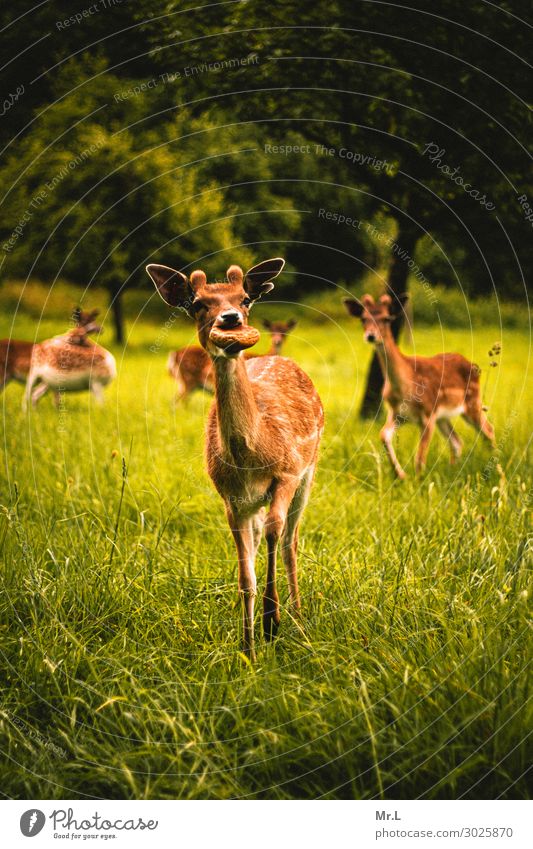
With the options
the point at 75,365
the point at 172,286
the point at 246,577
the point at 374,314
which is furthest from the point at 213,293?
the point at 75,365

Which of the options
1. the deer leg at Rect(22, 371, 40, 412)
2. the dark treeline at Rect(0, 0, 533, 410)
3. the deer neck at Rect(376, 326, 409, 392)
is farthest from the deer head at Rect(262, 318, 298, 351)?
the dark treeline at Rect(0, 0, 533, 410)

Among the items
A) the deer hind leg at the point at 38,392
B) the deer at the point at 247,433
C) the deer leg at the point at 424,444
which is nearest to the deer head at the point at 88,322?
the deer hind leg at the point at 38,392

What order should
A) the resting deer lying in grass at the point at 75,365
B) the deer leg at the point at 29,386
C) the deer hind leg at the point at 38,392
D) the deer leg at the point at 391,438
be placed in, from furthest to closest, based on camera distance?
1. the deer hind leg at the point at 38,392
2. the deer leg at the point at 29,386
3. the resting deer lying in grass at the point at 75,365
4. the deer leg at the point at 391,438

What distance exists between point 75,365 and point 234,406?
18.7 ft

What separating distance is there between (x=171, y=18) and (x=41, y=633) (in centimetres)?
406

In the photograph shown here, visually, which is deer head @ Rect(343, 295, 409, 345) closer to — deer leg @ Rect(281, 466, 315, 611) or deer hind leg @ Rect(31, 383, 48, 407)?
deer leg @ Rect(281, 466, 315, 611)

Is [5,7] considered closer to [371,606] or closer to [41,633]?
[41,633]

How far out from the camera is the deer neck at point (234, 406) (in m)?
3.81

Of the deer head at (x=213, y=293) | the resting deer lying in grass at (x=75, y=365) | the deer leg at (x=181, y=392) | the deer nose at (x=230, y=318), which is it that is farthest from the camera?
the deer leg at (x=181, y=392)

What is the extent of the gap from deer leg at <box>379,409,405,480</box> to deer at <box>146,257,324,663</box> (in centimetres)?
236

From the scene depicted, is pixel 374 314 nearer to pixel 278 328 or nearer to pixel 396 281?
pixel 396 281

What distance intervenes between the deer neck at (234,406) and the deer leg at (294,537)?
2.88 feet
